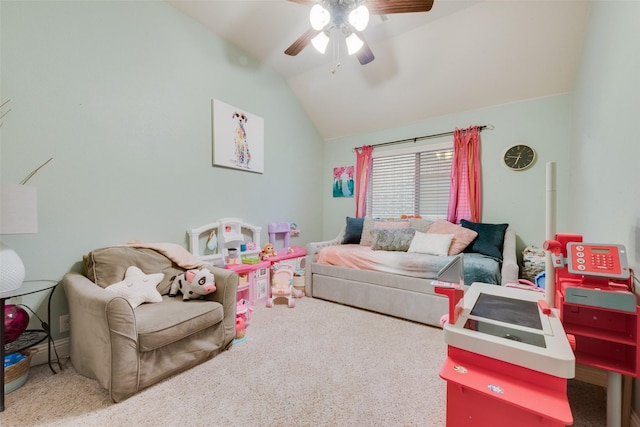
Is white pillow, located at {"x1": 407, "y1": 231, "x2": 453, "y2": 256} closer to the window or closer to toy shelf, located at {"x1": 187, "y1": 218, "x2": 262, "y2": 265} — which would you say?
the window

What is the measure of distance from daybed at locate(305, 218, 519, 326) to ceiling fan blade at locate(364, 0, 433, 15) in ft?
6.81

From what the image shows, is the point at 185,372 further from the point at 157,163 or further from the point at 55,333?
the point at 157,163

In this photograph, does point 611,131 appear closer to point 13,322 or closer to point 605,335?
point 605,335

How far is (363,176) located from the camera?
418 cm

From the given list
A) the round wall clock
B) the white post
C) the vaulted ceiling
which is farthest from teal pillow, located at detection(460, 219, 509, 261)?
the white post

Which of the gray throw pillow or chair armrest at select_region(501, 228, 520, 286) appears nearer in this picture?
chair armrest at select_region(501, 228, 520, 286)

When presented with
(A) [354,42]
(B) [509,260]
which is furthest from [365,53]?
(B) [509,260]

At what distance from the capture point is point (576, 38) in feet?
7.97

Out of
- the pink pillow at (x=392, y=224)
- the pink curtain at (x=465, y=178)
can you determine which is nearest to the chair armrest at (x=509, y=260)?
the pink curtain at (x=465, y=178)

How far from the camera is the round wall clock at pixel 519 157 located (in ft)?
9.89

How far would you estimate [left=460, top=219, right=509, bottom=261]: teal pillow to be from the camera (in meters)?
2.81

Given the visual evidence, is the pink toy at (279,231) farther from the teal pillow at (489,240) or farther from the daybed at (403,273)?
the teal pillow at (489,240)

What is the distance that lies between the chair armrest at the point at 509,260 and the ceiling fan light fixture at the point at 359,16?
2.34 m

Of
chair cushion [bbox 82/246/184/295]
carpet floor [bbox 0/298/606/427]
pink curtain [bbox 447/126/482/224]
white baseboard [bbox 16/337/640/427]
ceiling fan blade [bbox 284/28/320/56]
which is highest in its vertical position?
ceiling fan blade [bbox 284/28/320/56]
